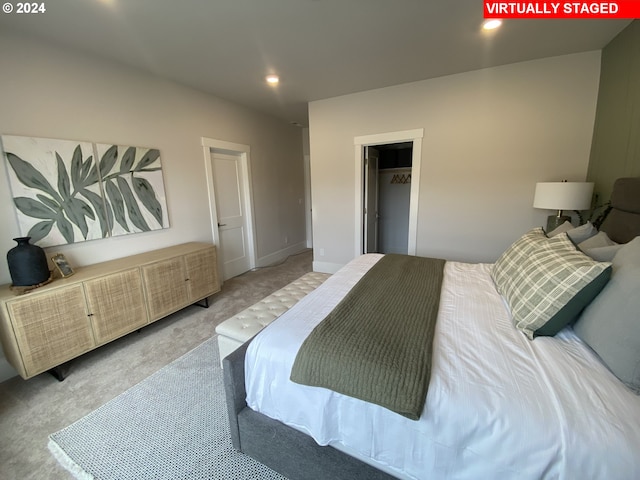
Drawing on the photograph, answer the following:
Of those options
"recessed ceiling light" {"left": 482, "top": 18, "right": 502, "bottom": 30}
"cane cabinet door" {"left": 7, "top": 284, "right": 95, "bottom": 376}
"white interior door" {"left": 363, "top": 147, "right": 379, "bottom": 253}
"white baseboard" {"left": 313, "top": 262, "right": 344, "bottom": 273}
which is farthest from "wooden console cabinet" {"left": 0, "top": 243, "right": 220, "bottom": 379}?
"recessed ceiling light" {"left": 482, "top": 18, "right": 502, "bottom": 30}

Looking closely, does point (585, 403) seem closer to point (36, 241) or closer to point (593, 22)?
point (593, 22)

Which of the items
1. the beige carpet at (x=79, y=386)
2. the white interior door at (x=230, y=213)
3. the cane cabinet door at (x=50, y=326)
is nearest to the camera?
the beige carpet at (x=79, y=386)

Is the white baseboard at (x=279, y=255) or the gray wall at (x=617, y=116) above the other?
the gray wall at (x=617, y=116)

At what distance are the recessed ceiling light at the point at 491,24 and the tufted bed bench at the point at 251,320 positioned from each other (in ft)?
8.36

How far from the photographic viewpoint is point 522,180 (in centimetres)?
285

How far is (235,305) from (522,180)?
11.7ft

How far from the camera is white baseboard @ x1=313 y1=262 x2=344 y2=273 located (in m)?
4.18

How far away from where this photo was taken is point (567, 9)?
187 centimetres

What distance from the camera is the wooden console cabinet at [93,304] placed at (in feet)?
5.87

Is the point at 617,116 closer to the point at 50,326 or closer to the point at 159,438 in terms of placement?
the point at 159,438

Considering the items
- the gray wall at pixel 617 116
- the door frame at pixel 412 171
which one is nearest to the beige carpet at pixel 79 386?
the door frame at pixel 412 171

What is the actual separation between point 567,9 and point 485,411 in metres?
2.73

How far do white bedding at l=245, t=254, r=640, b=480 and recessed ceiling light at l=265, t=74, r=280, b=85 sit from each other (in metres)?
2.75

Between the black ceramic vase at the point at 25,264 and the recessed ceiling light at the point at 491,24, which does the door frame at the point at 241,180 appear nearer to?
the black ceramic vase at the point at 25,264
